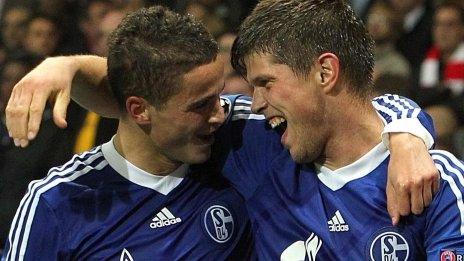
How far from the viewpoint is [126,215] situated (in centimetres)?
296

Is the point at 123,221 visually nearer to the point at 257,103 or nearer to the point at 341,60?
the point at 257,103

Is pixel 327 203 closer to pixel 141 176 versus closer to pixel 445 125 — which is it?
pixel 141 176

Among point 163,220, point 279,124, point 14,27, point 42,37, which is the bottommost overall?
point 14,27

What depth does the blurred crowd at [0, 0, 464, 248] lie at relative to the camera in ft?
17.7

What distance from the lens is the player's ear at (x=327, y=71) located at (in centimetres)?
279

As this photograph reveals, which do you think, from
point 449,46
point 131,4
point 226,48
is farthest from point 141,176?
point 131,4

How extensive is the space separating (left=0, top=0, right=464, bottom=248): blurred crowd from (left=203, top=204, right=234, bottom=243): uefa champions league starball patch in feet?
7.03

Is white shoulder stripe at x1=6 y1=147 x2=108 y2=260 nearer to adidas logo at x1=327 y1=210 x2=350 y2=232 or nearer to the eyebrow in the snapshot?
the eyebrow

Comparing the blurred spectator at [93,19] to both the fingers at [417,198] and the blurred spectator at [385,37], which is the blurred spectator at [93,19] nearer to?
the blurred spectator at [385,37]

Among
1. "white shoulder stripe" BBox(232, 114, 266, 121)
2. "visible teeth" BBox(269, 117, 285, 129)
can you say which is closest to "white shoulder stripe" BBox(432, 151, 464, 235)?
"visible teeth" BBox(269, 117, 285, 129)

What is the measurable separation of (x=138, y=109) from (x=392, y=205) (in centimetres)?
79

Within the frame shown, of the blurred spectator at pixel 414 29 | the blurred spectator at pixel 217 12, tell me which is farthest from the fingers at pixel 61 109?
the blurred spectator at pixel 414 29

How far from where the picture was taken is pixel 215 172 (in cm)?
306

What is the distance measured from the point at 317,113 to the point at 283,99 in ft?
0.33
